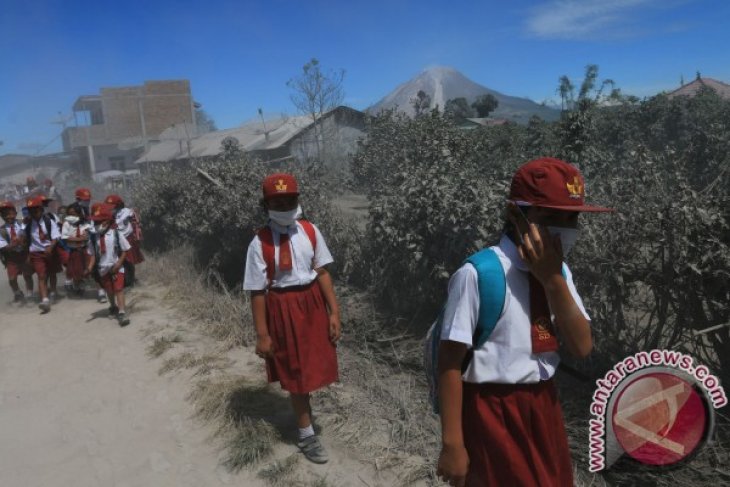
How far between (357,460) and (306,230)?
1640mm

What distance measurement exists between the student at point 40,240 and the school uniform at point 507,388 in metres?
7.93

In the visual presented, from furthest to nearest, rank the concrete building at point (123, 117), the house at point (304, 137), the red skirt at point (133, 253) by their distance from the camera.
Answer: the concrete building at point (123, 117)
the house at point (304, 137)
the red skirt at point (133, 253)

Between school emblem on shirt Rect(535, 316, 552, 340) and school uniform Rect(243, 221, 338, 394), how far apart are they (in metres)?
1.94

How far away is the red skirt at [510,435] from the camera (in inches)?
66.4

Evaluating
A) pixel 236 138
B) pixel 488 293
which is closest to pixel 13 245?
pixel 488 293

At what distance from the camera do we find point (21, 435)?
4.09 metres

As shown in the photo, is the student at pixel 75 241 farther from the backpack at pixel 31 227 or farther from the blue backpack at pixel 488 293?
the blue backpack at pixel 488 293

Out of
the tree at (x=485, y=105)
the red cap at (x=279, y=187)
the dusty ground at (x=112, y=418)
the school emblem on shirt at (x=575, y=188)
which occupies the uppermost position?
the tree at (x=485, y=105)

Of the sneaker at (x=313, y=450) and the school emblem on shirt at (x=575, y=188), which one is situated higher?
the school emblem on shirt at (x=575, y=188)

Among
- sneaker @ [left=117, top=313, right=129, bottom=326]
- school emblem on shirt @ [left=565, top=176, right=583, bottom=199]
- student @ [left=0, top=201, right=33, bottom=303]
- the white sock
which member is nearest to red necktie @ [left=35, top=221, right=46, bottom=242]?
student @ [left=0, top=201, right=33, bottom=303]

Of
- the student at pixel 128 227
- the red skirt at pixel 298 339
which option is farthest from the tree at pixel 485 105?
the red skirt at pixel 298 339

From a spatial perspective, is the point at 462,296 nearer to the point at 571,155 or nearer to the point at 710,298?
the point at 710,298

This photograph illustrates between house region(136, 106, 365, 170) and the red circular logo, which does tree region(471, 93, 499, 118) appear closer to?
house region(136, 106, 365, 170)

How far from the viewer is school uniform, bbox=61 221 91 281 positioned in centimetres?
802
